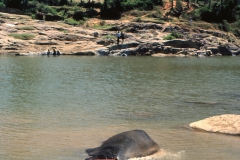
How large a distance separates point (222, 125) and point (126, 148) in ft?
9.62

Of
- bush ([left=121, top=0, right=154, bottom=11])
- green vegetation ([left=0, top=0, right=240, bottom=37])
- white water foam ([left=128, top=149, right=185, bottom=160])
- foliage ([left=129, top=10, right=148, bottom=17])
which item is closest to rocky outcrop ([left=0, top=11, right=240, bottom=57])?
green vegetation ([left=0, top=0, right=240, bottom=37])

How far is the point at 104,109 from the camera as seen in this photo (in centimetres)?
1150

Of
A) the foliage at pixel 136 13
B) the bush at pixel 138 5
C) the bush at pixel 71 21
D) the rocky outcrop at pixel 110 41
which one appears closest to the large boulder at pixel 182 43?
the rocky outcrop at pixel 110 41

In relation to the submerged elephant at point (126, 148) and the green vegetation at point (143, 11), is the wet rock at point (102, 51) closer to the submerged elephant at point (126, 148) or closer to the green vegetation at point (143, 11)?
the green vegetation at point (143, 11)

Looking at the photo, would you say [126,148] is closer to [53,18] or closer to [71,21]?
[71,21]

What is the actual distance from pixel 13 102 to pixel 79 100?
6.44 feet

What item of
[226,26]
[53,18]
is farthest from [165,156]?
[226,26]

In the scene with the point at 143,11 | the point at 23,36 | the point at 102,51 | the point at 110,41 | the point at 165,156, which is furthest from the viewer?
the point at 143,11

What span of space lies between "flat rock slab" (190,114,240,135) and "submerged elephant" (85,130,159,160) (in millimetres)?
1918

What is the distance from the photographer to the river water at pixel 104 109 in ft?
25.7

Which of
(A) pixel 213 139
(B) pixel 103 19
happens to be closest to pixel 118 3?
(B) pixel 103 19

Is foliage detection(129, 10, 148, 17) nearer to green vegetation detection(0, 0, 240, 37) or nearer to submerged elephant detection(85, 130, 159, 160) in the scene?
green vegetation detection(0, 0, 240, 37)

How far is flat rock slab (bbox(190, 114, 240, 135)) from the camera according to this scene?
8.99 m

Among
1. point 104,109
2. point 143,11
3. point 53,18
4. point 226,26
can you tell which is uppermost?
point 143,11
